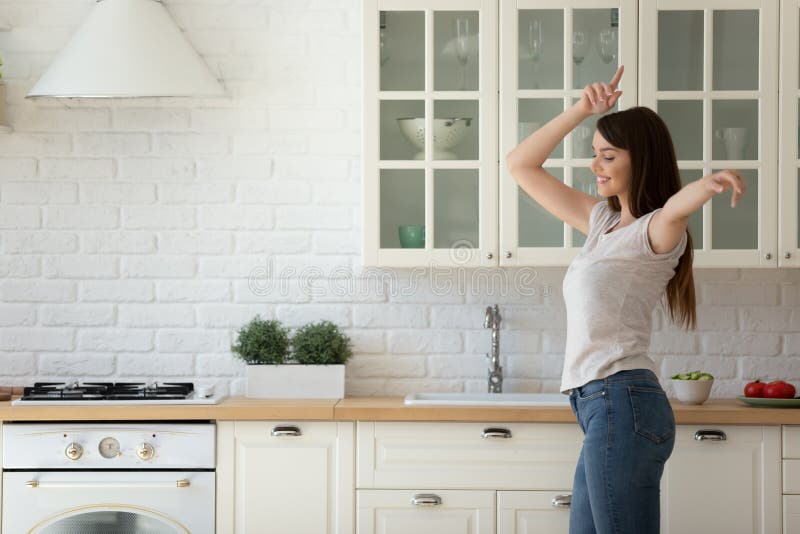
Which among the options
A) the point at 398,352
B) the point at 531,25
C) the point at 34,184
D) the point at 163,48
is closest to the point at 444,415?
the point at 398,352

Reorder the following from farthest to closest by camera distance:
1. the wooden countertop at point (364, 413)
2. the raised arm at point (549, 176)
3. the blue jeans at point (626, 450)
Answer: the wooden countertop at point (364, 413), the raised arm at point (549, 176), the blue jeans at point (626, 450)

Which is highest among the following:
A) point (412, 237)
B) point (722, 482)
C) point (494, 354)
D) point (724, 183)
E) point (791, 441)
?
point (724, 183)

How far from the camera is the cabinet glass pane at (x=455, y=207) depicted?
298 centimetres

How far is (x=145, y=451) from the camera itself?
277 cm

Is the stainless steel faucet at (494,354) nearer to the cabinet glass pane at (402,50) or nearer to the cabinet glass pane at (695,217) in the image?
the cabinet glass pane at (695,217)

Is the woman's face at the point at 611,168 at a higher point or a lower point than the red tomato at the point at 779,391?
higher

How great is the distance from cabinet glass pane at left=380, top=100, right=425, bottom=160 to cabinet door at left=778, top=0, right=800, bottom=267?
117 centimetres

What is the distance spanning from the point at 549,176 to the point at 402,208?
21.0 inches

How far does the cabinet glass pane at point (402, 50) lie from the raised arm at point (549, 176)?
0.50 meters

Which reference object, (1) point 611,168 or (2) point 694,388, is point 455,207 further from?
(2) point 694,388

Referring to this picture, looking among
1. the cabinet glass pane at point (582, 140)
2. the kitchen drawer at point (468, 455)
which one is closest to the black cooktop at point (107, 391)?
the kitchen drawer at point (468, 455)

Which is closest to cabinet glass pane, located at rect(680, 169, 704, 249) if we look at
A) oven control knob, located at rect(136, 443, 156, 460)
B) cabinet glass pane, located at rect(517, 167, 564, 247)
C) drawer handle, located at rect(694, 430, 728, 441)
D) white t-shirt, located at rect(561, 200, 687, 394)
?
cabinet glass pane, located at rect(517, 167, 564, 247)

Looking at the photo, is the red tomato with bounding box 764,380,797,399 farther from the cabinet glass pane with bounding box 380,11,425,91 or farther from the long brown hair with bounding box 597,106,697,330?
the cabinet glass pane with bounding box 380,11,425,91

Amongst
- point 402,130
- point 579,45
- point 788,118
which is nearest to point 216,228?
point 402,130
